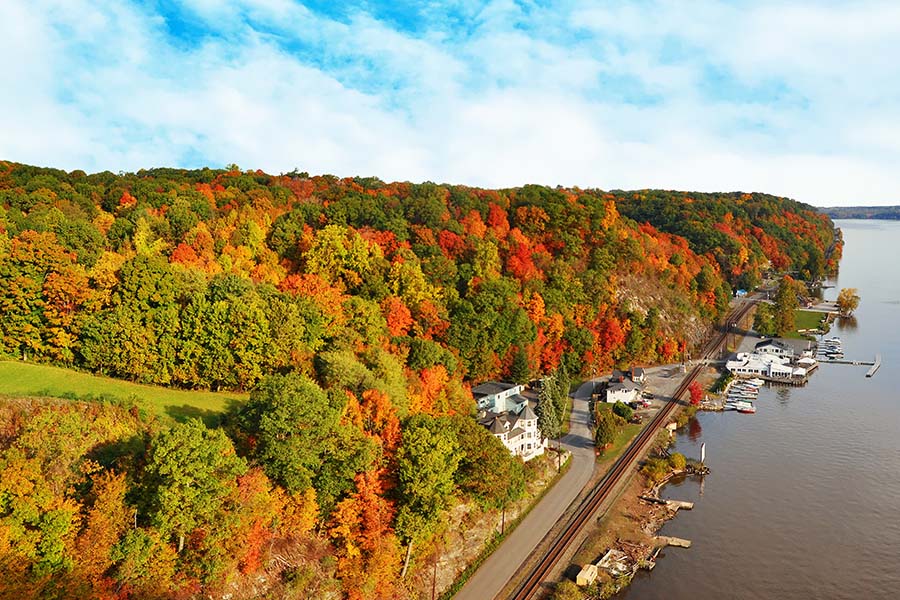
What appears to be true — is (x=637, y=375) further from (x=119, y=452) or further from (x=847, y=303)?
(x=847, y=303)

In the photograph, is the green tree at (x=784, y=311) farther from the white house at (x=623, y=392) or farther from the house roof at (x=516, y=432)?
the house roof at (x=516, y=432)

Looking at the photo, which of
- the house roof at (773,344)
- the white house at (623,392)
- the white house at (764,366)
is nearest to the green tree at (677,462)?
the white house at (623,392)

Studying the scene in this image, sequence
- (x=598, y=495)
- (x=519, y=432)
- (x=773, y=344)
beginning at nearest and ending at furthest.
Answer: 1. (x=598, y=495)
2. (x=519, y=432)
3. (x=773, y=344)

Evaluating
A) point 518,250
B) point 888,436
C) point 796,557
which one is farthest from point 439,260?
point 888,436

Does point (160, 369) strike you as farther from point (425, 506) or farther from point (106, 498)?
point (425, 506)

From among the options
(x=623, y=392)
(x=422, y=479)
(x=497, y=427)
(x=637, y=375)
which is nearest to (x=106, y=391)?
(x=422, y=479)

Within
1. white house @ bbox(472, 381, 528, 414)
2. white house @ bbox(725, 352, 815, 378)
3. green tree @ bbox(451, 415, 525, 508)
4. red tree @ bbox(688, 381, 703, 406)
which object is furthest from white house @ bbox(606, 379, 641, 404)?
→ green tree @ bbox(451, 415, 525, 508)

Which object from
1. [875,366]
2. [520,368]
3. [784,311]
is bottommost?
[875,366]

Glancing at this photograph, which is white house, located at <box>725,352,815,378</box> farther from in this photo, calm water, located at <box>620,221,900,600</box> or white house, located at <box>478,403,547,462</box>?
white house, located at <box>478,403,547,462</box>
